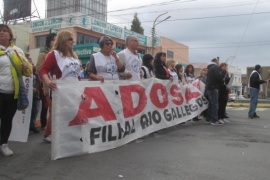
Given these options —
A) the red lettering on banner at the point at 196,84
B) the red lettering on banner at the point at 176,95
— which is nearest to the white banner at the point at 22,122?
the red lettering on banner at the point at 176,95

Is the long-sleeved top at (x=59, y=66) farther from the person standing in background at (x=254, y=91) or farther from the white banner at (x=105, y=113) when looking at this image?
the person standing in background at (x=254, y=91)

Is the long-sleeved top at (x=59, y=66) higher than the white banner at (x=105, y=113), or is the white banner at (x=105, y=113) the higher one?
the long-sleeved top at (x=59, y=66)

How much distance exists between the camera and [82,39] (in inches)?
1422

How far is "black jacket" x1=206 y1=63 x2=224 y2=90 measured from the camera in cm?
870

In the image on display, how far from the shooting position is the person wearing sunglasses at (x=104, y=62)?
565 cm

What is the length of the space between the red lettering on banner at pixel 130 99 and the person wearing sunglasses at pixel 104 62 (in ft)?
1.14

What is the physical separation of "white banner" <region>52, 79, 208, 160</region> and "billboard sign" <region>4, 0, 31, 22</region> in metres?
39.1

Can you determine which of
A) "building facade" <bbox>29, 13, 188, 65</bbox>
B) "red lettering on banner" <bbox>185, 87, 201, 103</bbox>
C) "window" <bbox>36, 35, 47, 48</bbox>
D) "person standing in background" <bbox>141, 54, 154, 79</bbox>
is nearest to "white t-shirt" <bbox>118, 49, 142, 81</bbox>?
"person standing in background" <bbox>141, 54, 154, 79</bbox>

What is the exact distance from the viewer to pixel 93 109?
A: 512cm

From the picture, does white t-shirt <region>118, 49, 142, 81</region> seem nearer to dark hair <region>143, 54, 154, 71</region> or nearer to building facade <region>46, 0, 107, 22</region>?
dark hair <region>143, 54, 154, 71</region>

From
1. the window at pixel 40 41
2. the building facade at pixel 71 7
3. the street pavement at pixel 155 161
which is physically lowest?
the street pavement at pixel 155 161

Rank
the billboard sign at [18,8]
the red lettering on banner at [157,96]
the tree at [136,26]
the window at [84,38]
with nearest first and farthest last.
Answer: the red lettering on banner at [157,96] → the window at [84,38] → the billboard sign at [18,8] → the tree at [136,26]

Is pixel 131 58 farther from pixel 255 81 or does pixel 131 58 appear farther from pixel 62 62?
pixel 255 81

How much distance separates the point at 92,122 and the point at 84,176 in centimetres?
121
